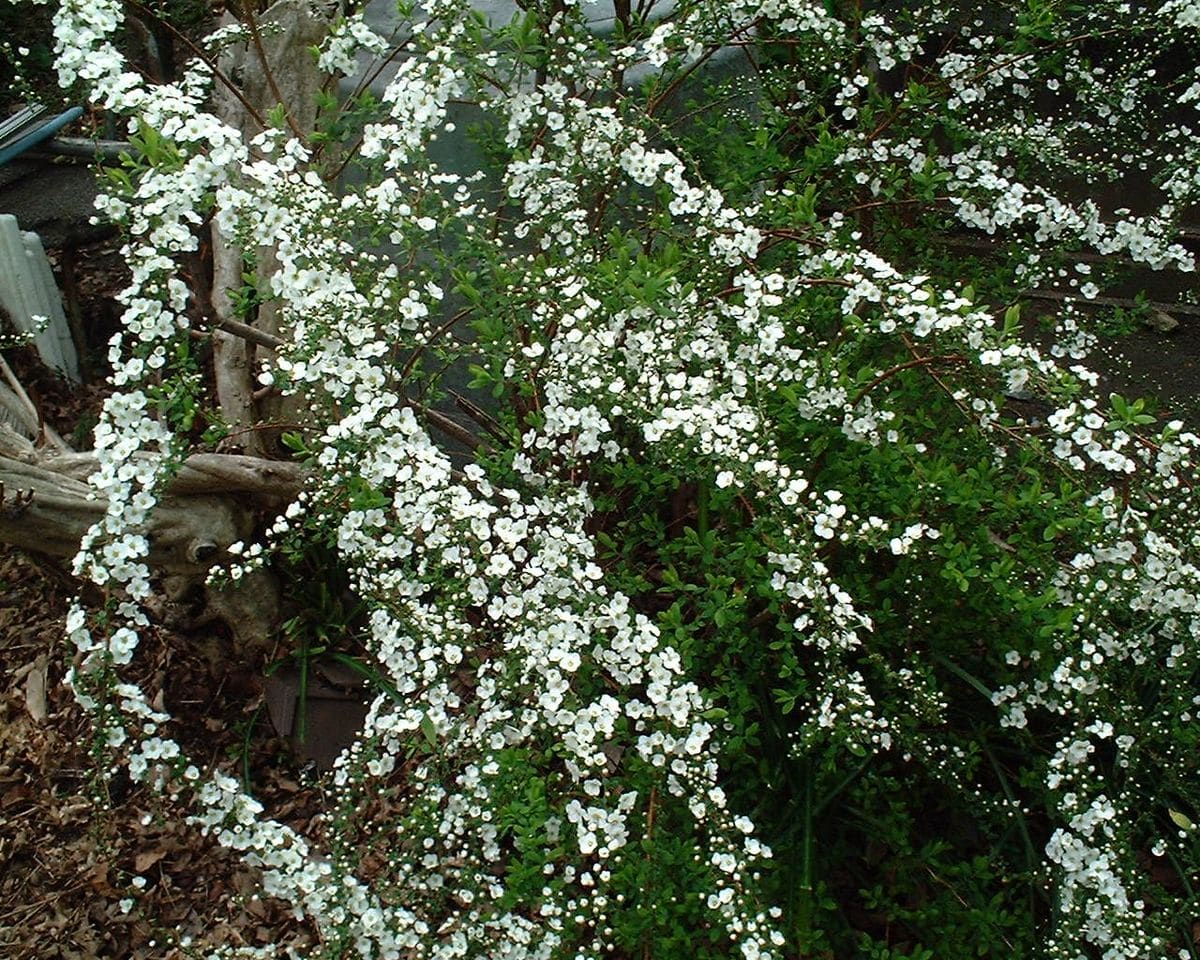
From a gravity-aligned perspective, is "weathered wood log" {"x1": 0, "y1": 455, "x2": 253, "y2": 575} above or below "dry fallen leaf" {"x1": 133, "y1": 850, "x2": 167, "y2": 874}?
above

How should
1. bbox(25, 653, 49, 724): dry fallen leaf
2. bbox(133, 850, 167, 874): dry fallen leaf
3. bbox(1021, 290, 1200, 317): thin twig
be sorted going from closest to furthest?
bbox(133, 850, 167, 874): dry fallen leaf < bbox(25, 653, 49, 724): dry fallen leaf < bbox(1021, 290, 1200, 317): thin twig

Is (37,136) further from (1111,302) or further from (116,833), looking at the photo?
(1111,302)

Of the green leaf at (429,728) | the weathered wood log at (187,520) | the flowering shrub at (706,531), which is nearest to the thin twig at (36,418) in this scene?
the weathered wood log at (187,520)

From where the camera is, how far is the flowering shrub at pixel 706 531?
2248mm

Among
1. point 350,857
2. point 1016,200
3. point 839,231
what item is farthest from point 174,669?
point 1016,200

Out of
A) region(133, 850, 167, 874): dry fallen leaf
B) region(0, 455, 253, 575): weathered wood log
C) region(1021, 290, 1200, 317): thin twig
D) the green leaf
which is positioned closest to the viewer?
the green leaf

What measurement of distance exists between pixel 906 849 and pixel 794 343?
115 centimetres

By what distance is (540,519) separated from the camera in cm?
282

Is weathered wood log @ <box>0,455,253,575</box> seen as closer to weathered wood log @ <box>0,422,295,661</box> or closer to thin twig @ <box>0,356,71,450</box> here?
weathered wood log @ <box>0,422,295,661</box>

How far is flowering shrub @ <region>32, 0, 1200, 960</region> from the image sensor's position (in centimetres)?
225

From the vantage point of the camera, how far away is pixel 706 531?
270cm

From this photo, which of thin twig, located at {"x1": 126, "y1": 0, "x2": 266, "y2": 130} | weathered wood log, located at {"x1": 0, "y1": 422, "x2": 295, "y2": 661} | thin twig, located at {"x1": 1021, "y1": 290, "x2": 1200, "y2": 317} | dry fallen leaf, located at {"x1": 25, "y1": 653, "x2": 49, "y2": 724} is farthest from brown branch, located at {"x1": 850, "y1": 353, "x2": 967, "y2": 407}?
dry fallen leaf, located at {"x1": 25, "y1": 653, "x2": 49, "y2": 724}

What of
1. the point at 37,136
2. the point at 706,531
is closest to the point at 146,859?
the point at 706,531

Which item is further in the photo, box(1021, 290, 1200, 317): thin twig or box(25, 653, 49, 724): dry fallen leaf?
box(1021, 290, 1200, 317): thin twig
